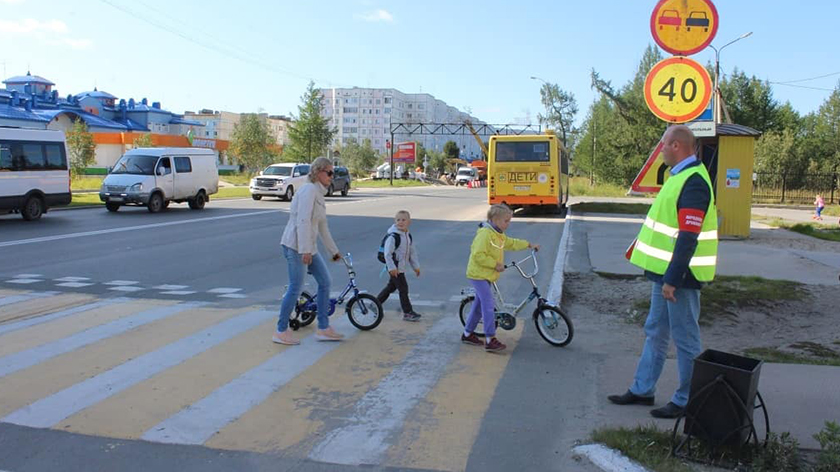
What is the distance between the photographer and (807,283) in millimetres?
9953

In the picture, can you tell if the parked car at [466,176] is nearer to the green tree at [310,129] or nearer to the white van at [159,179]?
the green tree at [310,129]

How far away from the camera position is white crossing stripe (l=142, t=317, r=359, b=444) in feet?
14.3

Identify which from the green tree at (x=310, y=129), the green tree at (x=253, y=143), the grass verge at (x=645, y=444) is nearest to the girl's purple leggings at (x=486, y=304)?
the grass verge at (x=645, y=444)

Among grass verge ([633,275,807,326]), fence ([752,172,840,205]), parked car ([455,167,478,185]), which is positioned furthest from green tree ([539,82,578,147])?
grass verge ([633,275,807,326])

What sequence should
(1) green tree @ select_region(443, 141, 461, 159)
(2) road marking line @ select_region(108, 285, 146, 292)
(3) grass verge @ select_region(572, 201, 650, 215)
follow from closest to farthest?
(2) road marking line @ select_region(108, 285, 146, 292) → (3) grass verge @ select_region(572, 201, 650, 215) → (1) green tree @ select_region(443, 141, 461, 159)

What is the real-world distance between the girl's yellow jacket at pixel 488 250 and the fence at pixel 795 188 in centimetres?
3722

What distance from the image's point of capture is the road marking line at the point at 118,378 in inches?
181

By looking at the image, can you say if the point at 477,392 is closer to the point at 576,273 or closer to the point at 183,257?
the point at 576,273

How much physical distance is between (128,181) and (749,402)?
22.3 meters

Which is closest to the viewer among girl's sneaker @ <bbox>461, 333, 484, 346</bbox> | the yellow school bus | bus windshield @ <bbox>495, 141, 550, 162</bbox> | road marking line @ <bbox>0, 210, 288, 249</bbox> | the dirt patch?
girl's sneaker @ <bbox>461, 333, 484, 346</bbox>

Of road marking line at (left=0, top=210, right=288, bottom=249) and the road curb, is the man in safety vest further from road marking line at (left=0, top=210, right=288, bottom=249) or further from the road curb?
road marking line at (left=0, top=210, right=288, bottom=249)

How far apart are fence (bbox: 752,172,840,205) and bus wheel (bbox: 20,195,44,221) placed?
3535 cm

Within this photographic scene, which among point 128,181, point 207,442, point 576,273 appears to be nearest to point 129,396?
point 207,442

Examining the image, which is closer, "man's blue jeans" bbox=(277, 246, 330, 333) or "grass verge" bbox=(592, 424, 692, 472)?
"grass verge" bbox=(592, 424, 692, 472)
